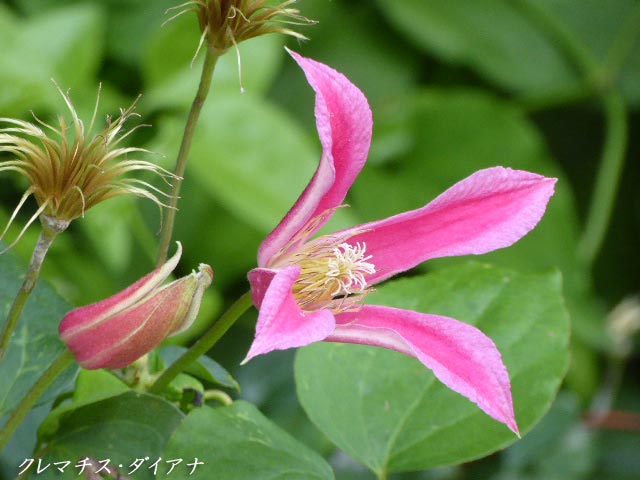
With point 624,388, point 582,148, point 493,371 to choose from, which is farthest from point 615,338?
point 493,371

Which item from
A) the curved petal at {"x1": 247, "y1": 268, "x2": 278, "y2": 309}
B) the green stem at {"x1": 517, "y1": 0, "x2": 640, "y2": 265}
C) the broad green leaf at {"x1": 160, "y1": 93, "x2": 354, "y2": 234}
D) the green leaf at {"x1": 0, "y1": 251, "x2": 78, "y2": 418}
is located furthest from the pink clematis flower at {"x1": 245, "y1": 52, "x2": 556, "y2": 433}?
the green stem at {"x1": 517, "y1": 0, "x2": 640, "y2": 265}

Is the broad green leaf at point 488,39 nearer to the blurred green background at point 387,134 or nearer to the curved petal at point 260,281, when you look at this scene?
the blurred green background at point 387,134

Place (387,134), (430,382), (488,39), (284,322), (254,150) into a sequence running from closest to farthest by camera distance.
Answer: (284,322) → (430,382) → (254,150) → (387,134) → (488,39)

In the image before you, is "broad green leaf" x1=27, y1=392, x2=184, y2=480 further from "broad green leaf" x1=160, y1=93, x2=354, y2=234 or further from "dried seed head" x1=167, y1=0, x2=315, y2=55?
"broad green leaf" x1=160, y1=93, x2=354, y2=234

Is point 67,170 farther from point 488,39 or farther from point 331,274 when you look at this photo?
point 488,39

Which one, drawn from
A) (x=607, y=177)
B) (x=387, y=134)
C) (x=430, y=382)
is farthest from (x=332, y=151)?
(x=607, y=177)

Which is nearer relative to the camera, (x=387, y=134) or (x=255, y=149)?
(x=255, y=149)
